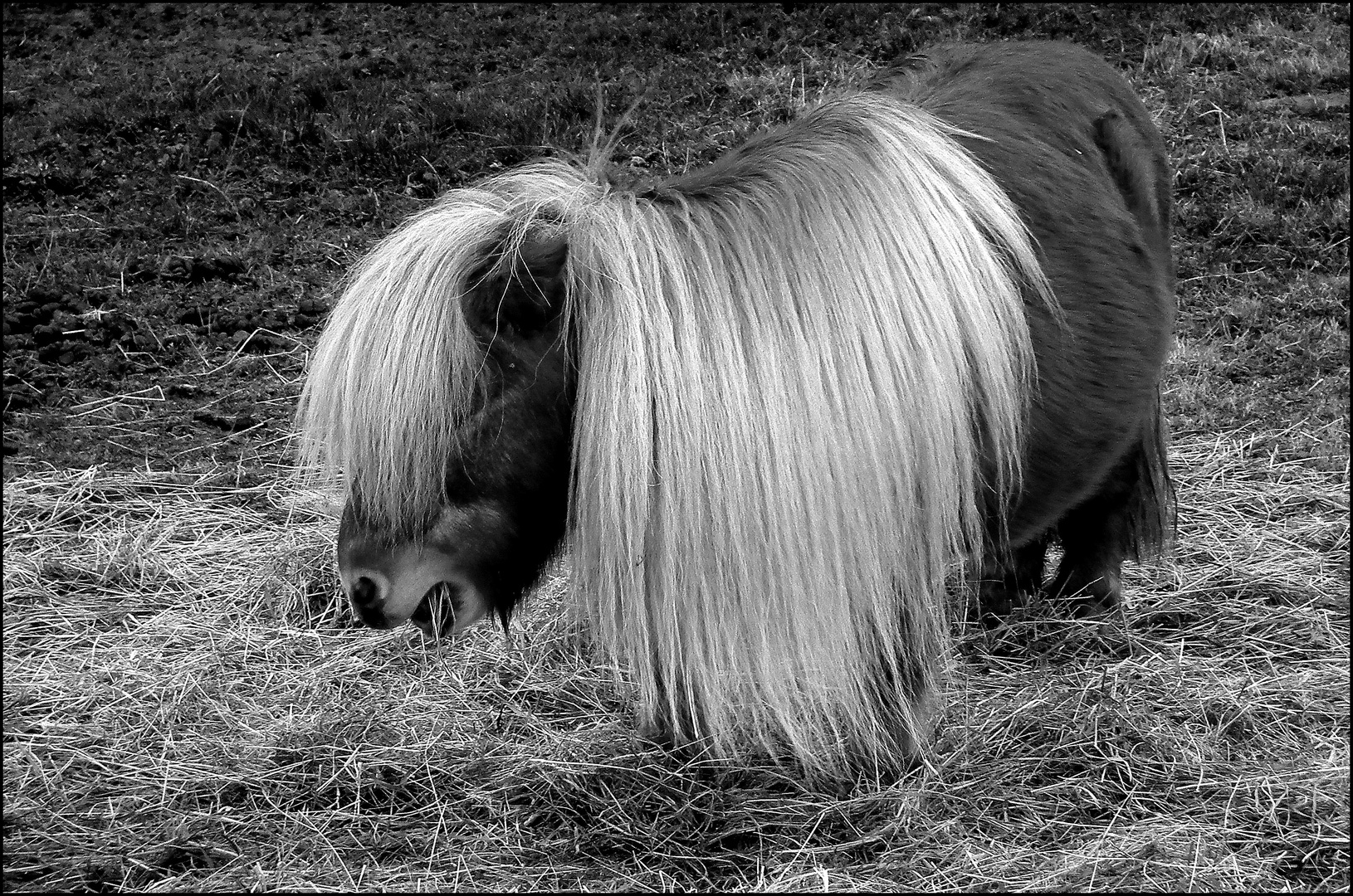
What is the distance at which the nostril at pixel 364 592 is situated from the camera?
1.90 metres

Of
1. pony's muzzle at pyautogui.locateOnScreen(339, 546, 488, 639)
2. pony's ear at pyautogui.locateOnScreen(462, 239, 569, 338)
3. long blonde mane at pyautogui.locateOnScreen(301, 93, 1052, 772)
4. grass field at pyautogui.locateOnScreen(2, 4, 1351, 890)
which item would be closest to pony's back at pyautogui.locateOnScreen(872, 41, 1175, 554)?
long blonde mane at pyautogui.locateOnScreen(301, 93, 1052, 772)

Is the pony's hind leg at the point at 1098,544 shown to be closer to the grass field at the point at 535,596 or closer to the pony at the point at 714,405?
the grass field at the point at 535,596

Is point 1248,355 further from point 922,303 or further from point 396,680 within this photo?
point 396,680

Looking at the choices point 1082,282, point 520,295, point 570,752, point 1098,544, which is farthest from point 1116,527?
point 520,295

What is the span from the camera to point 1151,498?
113 inches

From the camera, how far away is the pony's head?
1851 millimetres

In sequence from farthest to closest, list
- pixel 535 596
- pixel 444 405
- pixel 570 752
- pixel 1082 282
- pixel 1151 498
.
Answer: pixel 535 596, pixel 1151 498, pixel 570 752, pixel 1082 282, pixel 444 405

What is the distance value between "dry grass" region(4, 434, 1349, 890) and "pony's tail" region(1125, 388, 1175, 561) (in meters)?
0.15

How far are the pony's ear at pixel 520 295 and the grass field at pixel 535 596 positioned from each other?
37.6 inches

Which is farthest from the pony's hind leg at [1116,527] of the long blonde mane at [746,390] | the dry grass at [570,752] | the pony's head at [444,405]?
the pony's head at [444,405]

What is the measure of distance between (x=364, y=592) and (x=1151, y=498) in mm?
1919

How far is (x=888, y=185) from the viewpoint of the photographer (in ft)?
6.61

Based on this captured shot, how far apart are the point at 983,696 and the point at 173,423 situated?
266cm

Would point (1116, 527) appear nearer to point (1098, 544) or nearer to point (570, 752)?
point (1098, 544)
